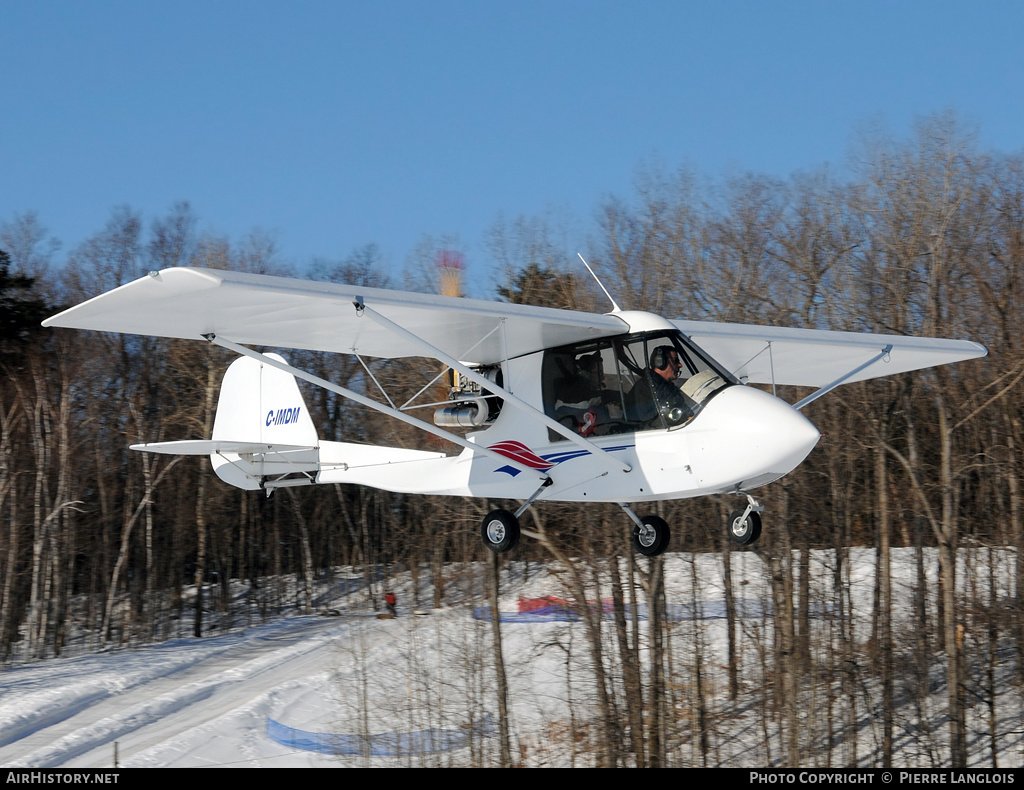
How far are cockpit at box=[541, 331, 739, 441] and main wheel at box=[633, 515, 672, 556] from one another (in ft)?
4.03

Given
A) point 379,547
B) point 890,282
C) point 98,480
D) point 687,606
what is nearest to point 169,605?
point 98,480

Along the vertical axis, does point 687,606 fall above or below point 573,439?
below

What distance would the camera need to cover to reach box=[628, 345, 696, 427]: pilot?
8.76 m

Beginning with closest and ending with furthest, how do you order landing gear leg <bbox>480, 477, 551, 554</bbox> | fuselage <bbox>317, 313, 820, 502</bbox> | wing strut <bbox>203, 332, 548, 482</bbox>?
1. fuselage <bbox>317, 313, 820, 502</bbox>
2. wing strut <bbox>203, 332, 548, 482</bbox>
3. landing gear leg <bbox>480, 477, 551, 554</bbox>

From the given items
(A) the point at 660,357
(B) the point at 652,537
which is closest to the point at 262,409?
(B) the point at 652,537

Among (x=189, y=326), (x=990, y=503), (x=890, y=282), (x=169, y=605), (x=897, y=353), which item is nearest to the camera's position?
(x=189, y=326)

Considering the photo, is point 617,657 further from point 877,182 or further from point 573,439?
point 573,439

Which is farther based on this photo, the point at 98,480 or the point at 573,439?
the point at 98,480

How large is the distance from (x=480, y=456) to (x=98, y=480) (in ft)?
80.9

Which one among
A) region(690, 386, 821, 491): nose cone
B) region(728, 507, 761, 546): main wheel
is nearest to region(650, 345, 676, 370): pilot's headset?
region(690, 386, 821, 491): nose cone

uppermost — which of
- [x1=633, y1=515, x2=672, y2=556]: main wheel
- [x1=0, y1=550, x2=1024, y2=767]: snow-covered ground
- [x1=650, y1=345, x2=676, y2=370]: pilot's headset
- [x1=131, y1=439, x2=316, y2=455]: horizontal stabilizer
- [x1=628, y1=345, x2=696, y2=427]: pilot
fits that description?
[x1=650, y1=345, x2=676, y2=370]: pilot's headset

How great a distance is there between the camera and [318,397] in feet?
106

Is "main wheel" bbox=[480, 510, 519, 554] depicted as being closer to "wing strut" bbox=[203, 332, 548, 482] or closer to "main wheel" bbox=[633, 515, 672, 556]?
"wing strut" bbox=[203, 332, 548, 482]

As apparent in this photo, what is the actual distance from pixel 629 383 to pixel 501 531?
192 cm
